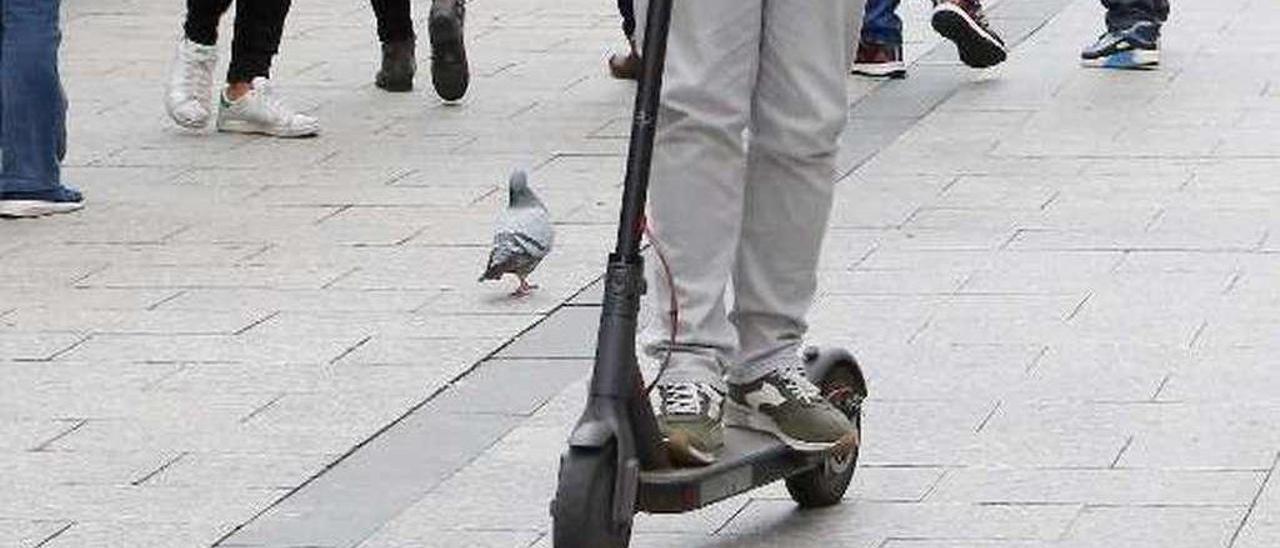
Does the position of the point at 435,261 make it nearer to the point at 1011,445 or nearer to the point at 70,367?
→ the point at 70,367

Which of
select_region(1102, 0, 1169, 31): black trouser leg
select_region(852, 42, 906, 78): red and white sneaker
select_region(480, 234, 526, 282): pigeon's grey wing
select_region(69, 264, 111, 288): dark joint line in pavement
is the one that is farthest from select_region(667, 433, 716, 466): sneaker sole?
select_region(1102, 0, 1169, 31): black trouser leg

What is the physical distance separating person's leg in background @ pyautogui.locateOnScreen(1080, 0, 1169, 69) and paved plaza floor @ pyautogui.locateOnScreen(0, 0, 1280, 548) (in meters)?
0.08

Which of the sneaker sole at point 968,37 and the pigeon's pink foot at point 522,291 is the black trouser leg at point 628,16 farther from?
the pigeon's pink foot at point 522,291

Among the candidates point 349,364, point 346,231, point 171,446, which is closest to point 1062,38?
point 346,231

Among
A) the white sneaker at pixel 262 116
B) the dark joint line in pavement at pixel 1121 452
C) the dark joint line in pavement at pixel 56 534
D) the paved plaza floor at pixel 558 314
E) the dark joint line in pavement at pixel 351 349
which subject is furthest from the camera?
the white sneaker at pixel 262 116

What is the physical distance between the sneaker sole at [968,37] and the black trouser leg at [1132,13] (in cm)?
42

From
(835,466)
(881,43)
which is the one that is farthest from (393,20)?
(835,466)

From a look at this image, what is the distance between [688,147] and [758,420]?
1.71 ft

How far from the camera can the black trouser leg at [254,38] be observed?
10.1 meters

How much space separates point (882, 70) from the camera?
11.0 metres

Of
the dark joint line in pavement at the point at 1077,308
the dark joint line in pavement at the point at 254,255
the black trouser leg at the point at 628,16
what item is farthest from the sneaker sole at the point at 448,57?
the dark joint line in pavement at the point at 1077,308

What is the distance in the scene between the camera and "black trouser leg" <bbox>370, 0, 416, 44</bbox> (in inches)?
425

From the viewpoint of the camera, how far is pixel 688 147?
5348mm

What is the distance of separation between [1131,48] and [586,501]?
6283mm
